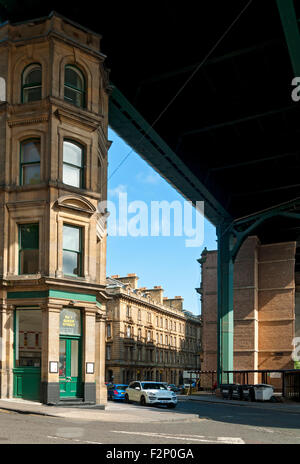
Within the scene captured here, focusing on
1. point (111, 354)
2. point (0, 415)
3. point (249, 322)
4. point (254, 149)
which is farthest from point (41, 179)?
point (111, 354)

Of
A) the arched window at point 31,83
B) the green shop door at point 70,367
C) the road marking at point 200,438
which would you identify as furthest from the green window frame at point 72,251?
the road marking at point 200,438

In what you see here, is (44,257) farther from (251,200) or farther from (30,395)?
(251,200)

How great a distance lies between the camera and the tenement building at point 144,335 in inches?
3300

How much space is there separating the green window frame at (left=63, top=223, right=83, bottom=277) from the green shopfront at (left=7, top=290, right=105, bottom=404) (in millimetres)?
1152

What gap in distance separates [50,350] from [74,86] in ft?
37.4

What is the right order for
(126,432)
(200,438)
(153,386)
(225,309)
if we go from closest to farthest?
(200,438)
(126,432)
(153,386)
(225,309)

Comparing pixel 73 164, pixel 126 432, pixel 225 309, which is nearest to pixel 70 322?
pixel 73 164

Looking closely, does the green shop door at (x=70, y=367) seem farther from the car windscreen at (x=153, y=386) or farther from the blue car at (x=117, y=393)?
the blue car at (x=117, y=393)

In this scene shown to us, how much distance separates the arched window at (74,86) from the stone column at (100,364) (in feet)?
31.5

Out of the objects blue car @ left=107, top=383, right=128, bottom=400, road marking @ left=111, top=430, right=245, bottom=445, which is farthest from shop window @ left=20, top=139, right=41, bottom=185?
blue car @ left=107, top=383, right=128, bottom=400

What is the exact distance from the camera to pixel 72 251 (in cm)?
2448

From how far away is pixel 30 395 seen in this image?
75.1 feet

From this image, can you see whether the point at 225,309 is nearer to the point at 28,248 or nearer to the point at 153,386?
the point at 153,386

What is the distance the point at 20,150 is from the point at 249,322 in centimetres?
3297
